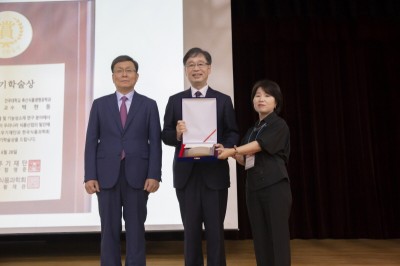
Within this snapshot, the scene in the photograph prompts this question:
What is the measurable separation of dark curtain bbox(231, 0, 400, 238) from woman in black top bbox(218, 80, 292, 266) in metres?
2.46

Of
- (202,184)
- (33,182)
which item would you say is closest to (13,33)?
(33,182)

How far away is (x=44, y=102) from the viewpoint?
307cm

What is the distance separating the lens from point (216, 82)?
318 centimetres

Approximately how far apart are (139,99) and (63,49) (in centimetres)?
132

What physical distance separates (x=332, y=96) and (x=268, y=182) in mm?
2981

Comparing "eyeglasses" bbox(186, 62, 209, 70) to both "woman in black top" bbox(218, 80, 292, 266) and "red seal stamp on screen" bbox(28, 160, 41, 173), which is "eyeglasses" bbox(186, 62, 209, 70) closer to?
"woman in black top" bbox(218, 80, 292, 266)

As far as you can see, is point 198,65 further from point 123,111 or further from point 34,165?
point 34,165

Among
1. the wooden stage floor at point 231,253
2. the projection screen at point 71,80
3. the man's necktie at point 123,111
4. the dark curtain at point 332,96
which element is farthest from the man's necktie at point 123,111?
the dark curtain at point 332,96

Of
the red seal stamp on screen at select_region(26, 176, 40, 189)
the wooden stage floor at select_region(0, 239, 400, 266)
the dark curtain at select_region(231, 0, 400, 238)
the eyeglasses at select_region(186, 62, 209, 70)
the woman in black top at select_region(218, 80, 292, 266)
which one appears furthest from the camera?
the dark curtain at select_region(231, 0, 400, 238)

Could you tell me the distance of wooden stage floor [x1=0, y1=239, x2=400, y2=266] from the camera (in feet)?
10.2

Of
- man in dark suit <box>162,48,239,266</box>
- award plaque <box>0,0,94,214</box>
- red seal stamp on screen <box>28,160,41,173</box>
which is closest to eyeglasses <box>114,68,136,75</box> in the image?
man in dark suit <box>162,48,239,266</box>

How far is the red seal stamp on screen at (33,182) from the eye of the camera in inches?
117

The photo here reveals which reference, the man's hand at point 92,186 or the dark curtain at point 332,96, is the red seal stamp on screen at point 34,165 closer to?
the man's hand at point 92,186

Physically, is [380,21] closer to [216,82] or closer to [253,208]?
[216,82]
